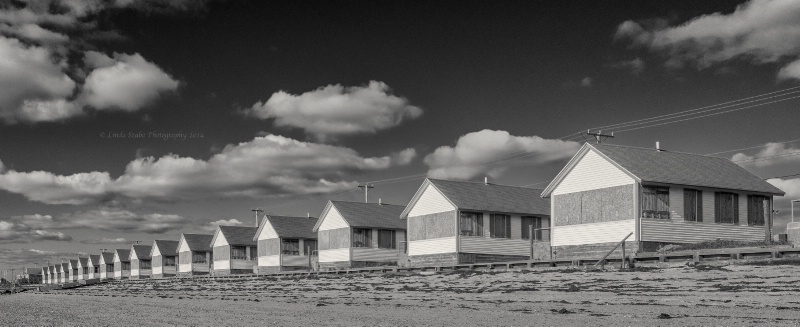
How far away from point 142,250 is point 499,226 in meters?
79.9

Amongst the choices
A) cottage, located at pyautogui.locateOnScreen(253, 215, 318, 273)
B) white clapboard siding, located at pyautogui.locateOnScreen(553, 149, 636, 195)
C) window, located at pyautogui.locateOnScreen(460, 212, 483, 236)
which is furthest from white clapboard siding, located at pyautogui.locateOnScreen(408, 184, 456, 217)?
cottage, located at pyautogui.locateOnScreen(253, 215, 318, 273)

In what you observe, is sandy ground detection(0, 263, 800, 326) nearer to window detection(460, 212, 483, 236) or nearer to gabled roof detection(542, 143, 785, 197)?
gabled roof detection(542, 143, 785, 197)

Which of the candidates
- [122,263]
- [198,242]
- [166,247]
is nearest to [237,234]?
[198,242]

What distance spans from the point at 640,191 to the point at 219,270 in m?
54.5

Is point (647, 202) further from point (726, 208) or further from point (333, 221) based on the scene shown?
point (333, 221)

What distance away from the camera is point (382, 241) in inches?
2368

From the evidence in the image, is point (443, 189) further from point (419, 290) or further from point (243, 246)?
point (243, 246)

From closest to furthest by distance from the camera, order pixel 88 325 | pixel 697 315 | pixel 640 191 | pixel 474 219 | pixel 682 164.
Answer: pixel 697 315 < pixel 88 325 < pixel 640 191 < pixel 682 164 < pixel 474 219

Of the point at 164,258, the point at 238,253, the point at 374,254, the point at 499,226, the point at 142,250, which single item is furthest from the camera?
the point at 142,250

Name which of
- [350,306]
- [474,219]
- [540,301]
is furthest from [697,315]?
[474,219]

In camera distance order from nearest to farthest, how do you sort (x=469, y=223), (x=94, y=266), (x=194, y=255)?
(x=469, y=223)
(x=194, y=255)
(x=94, y=266)

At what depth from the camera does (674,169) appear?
3828 cm

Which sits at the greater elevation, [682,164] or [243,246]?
[682,164]

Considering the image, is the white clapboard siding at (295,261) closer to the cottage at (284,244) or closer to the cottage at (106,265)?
the cottage at (284,244)
